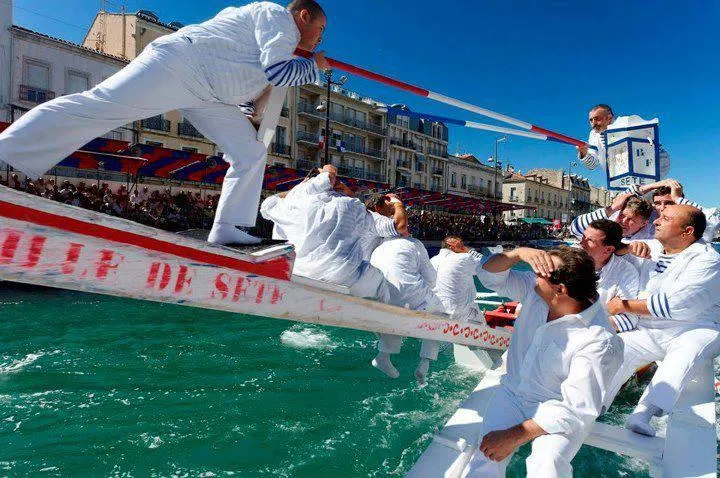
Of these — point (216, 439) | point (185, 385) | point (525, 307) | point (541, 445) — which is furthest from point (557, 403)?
point (185, 385)

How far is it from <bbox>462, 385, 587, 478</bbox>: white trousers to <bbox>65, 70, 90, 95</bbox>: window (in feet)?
90.4

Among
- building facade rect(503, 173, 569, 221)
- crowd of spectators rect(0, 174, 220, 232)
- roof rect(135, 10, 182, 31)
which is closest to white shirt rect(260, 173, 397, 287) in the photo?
crowd of spectators rect(0, 174, 220, 232)

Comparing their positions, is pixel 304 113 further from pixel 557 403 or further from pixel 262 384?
pixel 557 403

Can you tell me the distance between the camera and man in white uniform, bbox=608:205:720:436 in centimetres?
323

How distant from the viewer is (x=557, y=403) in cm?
216

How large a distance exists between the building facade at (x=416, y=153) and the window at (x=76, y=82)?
3013 cm

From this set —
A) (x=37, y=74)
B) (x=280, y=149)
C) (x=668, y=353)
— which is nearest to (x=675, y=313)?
(x=668, y=353)

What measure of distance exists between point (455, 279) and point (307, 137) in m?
35.3

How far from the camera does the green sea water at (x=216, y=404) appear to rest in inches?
127

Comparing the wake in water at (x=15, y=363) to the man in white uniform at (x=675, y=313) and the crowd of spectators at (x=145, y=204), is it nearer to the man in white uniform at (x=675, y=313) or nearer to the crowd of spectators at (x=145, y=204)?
the man in white uniform at (x=675, y=313)

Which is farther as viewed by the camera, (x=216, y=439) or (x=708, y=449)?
(x=216, y=439)

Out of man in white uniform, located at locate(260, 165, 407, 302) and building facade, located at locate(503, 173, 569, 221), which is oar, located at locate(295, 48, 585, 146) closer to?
man in white uniform, located at locate(260, 165, 407, 302)

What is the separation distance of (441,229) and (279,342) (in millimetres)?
23377

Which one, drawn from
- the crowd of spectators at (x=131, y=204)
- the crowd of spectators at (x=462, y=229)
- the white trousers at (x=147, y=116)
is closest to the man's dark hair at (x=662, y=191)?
the white trousers at (x=147, y=116)
